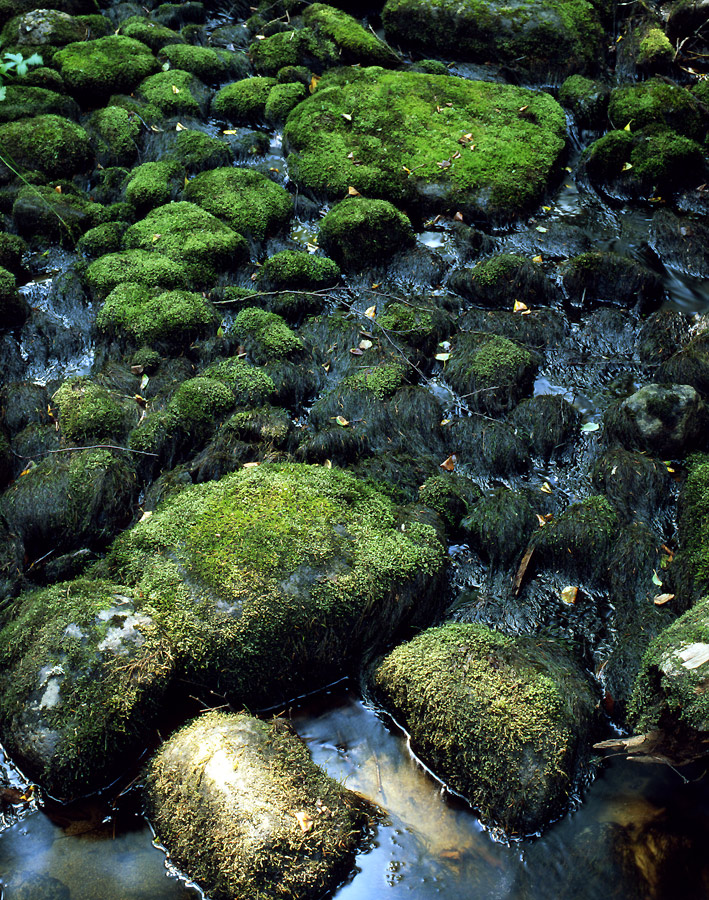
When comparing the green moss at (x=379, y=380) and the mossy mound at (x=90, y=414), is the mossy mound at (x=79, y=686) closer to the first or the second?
the mossy mound at (x=90, y=414)

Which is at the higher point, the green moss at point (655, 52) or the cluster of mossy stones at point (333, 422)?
the green moss at point (655, 52)

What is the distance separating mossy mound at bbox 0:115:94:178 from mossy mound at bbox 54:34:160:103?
3.84 ft

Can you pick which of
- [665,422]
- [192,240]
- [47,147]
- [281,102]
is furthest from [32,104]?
[665,422]

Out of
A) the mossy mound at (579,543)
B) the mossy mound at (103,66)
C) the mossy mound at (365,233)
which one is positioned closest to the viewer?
the mossy mound at (579,543)

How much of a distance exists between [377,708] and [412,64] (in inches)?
361

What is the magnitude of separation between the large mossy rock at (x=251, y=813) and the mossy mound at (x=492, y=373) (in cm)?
324

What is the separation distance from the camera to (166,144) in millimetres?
9039

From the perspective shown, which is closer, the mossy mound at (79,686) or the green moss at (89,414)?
the mossy mound at (79,686)

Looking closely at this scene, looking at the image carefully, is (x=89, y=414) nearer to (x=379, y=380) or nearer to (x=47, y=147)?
(x=379, y=380)

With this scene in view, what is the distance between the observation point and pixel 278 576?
4.54 meters

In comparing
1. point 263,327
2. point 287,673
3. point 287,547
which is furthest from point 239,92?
point 287,673

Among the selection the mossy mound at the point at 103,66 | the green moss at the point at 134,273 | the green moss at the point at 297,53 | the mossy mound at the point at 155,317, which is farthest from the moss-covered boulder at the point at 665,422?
the mossy mound at the point at 103,66

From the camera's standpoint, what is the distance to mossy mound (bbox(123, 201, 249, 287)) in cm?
726

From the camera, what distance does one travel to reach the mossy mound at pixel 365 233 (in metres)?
7.41
